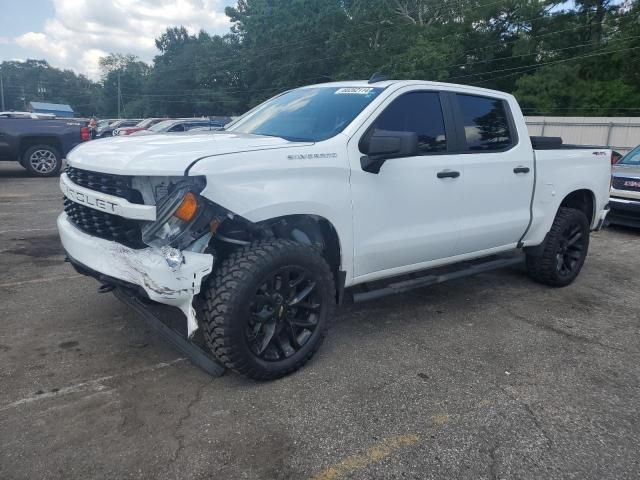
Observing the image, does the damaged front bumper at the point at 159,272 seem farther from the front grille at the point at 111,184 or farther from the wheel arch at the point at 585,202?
the wheel arch at the point at 585,202

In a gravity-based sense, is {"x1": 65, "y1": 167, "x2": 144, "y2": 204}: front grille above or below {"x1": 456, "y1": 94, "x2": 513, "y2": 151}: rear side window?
below

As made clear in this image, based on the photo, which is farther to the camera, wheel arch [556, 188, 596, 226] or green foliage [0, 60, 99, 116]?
green foliage [0, 60, 99, 116]

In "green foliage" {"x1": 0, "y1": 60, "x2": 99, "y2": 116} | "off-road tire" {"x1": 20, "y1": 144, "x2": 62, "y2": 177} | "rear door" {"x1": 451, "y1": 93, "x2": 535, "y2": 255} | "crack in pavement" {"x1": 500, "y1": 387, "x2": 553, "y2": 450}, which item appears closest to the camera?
"crack in pavement" {"x1": 500, "y1": 387, "x2": 553, "y2": 450}

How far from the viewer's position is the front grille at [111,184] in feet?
9.59

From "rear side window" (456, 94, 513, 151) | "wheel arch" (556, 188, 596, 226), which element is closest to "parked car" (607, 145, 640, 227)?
"wheel arch" (556, 188, 596, 226)

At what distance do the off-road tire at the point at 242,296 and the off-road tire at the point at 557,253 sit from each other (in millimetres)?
2956

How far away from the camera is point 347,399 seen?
10.0 ft

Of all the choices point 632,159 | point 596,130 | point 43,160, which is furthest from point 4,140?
point 596,130

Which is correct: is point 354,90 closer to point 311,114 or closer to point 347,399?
point 311,114

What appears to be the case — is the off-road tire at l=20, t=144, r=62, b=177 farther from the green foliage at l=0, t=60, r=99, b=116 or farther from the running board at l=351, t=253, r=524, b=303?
the green foliage at l=0, t=60, r=99, b=116

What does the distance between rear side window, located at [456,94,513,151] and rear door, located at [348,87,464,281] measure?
0.85 ft

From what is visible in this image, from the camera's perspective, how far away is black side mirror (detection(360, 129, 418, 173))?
130 inches

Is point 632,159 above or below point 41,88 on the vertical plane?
below

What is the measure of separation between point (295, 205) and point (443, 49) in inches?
1519
